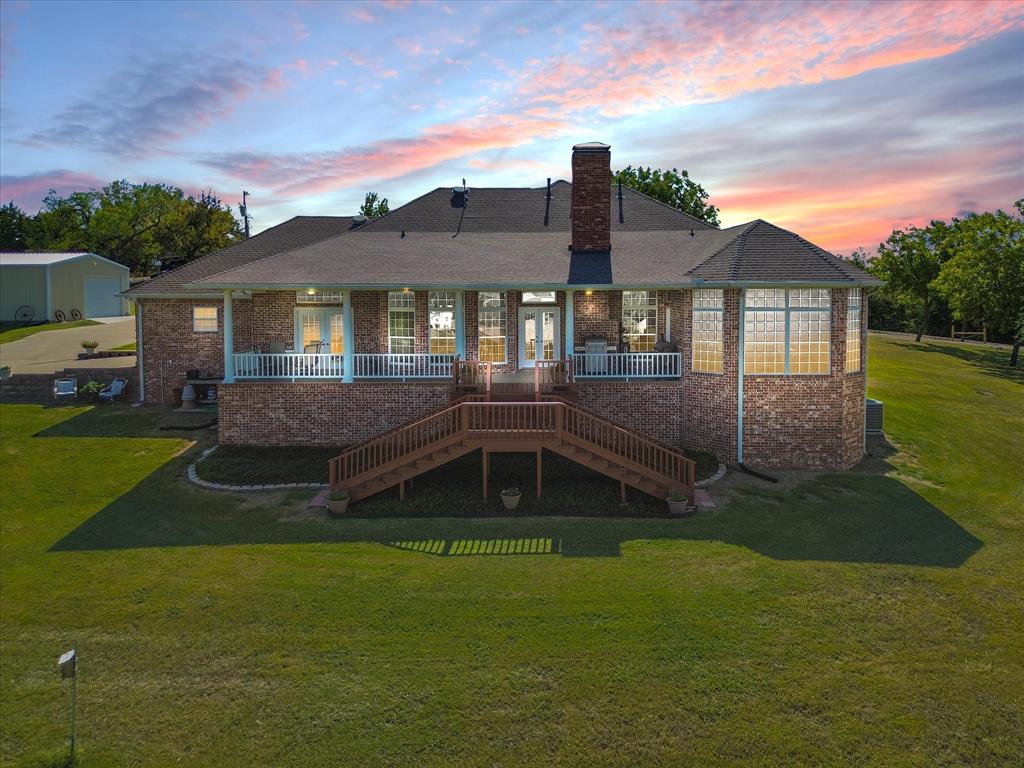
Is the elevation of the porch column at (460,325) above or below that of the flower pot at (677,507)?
above

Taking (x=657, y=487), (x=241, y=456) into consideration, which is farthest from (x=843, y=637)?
(x=241, y=456)

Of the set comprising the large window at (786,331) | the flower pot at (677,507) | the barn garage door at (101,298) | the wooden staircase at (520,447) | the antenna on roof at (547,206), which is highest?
the antenna on roof at (547,206)

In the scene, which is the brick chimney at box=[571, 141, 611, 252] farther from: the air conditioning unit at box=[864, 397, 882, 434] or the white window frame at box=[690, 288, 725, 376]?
the air conditioning unit at box=[864, 397, 882, 434]

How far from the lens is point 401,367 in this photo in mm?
19078

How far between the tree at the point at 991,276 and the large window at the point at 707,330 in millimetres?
27660

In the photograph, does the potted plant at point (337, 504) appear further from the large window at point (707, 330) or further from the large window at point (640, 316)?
the large window at point (640, 316)

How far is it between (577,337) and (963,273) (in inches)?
1245

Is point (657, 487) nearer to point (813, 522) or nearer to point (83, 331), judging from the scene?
point (813, 522)

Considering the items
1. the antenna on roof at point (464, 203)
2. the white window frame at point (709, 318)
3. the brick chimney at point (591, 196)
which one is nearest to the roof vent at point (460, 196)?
the antenna on roof at point (464, 203)

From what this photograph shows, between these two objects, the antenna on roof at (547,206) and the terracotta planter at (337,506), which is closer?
the terracotta planter at (337,506)

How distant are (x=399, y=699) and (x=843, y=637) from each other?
622cm

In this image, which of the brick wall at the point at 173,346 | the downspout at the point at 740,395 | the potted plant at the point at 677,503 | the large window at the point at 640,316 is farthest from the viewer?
the brick wall at the point at 173,346

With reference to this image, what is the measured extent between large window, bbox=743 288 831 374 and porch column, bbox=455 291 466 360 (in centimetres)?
788

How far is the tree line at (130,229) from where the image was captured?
212 ft
